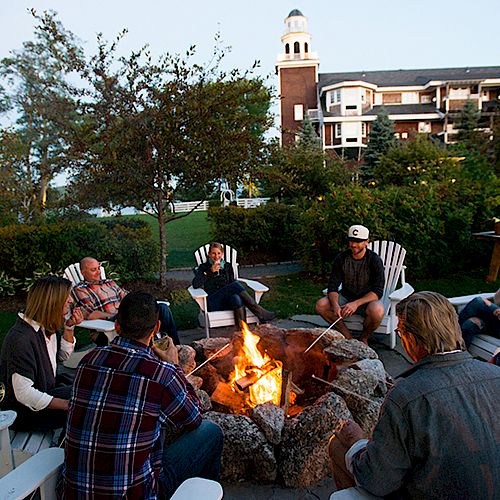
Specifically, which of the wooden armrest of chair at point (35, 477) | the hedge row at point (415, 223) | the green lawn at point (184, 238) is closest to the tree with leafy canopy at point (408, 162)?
the hedge row at point (415, 223)

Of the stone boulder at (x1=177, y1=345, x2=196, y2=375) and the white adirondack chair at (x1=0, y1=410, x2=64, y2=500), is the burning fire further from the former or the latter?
the white adirondack chair at (x1=0, y1=410, x2=64, y2=500)

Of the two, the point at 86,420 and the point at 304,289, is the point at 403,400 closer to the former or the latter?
the point at 86,420

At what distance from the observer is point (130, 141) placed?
619 centimetres

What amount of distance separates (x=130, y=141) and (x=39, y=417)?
14.3 ft

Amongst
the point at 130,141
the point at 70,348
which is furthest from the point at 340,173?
the point at 70,348

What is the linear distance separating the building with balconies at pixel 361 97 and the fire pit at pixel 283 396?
3001 cm

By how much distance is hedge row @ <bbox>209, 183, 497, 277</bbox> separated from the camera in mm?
7043

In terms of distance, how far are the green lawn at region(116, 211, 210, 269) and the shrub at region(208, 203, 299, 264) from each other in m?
0.67

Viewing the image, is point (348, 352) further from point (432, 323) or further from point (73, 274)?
point (73, 274)

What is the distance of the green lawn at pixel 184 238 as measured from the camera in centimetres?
1026

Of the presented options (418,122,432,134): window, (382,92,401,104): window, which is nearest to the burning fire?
(418,122,432,134): window

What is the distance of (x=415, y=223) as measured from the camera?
714 cm

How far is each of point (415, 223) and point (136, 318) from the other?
6.06 m

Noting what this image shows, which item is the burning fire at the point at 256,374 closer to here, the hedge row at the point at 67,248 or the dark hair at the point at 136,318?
Answer: the dark hair at the point at 136,318
